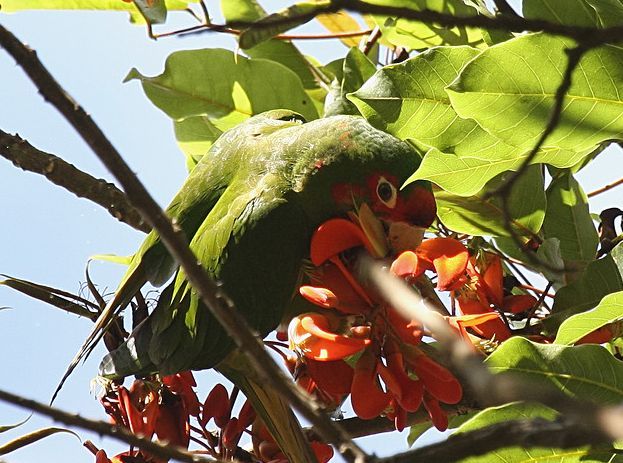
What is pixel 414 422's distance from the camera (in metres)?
1.54

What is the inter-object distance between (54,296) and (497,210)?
899mm

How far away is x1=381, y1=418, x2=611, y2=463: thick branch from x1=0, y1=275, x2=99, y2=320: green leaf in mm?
1322

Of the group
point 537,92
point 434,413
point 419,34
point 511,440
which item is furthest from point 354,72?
point 511,440

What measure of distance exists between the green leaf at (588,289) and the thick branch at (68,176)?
819 mm

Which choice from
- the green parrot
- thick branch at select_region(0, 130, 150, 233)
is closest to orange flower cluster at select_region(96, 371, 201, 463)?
the green parrot

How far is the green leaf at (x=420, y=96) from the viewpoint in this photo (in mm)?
1504

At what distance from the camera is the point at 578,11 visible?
56.9 inches

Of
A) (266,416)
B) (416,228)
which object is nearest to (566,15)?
(416,228)

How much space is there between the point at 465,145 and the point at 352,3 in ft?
3.15

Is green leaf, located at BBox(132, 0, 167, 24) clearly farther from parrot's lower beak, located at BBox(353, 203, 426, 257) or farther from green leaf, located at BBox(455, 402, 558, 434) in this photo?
green leaf, located at BBox(455, 402, 558, 434)

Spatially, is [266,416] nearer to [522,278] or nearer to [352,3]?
[522,278]

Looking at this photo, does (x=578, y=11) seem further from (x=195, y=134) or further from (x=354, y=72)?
(x=195, y=134)

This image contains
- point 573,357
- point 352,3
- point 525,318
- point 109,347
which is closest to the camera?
point 352,3

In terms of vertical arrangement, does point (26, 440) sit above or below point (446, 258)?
above
